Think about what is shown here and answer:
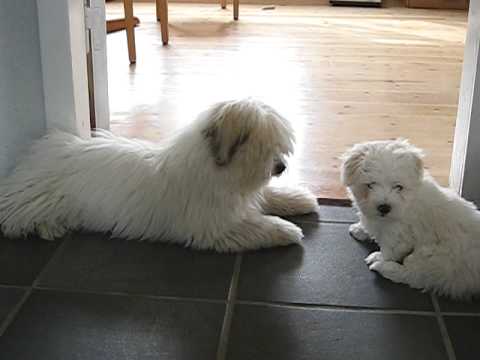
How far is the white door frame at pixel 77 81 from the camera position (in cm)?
259

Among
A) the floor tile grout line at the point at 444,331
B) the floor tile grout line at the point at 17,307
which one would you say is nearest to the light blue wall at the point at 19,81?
the floor tile grout line at the point at 17,307

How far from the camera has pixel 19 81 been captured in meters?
2.63

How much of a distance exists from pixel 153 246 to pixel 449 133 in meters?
1.72

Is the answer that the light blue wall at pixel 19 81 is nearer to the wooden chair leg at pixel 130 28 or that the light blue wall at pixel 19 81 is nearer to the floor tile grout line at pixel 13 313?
the floor tile grout line at pixel 13 313

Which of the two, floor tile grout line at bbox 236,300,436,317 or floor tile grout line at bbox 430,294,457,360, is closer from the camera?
floor tile grout line at bbox 430,294,457,360

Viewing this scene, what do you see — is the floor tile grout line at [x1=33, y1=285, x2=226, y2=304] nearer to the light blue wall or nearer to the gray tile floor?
the gray tile floor

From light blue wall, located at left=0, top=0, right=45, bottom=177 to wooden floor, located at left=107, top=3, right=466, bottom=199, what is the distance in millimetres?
605

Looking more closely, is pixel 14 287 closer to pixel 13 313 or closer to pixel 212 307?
pixel 13 313

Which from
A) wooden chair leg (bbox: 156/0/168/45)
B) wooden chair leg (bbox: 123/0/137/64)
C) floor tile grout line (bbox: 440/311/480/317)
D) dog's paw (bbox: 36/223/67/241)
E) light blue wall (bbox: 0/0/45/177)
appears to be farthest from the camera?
wooden chair leg (bbox: 156/0/168/45)

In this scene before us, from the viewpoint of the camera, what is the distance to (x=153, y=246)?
7.99 ft

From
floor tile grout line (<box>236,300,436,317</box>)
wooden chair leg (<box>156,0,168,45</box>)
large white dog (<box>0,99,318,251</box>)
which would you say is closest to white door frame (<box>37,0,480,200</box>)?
large white dog (<box>0,99,318,251</box>)

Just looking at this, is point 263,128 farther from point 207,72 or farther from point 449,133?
point 207,72

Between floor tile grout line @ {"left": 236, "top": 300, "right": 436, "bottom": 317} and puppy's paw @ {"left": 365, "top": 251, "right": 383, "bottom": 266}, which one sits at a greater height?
puppy's paw @ {"left": 365, "top": 251, "right": 383, "bottom": 266}

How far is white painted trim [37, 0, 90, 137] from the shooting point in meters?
2.58
